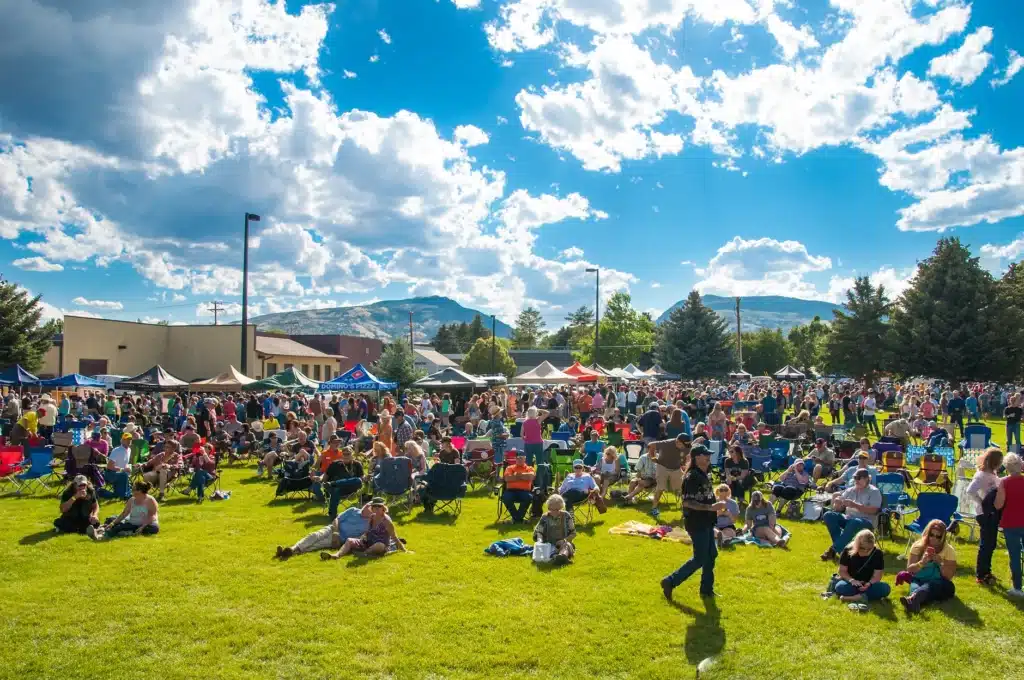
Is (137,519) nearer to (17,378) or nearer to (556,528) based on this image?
(556,528)

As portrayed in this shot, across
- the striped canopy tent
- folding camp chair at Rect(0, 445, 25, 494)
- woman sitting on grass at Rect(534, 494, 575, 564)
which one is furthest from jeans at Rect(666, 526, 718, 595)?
the striped canopy tent

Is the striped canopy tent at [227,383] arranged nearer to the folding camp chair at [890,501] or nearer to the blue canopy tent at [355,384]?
the blue canopy tent at [355,384]

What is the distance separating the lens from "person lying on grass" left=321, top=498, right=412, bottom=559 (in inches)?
338

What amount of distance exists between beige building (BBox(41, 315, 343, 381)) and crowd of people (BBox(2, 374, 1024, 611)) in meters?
21.8

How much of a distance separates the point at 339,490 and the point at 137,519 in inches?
113

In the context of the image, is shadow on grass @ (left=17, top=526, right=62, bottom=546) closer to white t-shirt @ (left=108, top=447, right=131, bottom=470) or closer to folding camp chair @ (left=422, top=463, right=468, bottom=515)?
white t-shirt @ (left=108, top=447, right=131, bottom=470)

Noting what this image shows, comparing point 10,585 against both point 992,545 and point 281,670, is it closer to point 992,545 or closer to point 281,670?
point 281,670

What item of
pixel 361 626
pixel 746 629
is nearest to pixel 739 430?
pixel 746 629

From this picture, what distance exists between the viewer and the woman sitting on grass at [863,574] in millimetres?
6797

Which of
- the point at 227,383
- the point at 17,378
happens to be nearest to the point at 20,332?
the point at 17,378

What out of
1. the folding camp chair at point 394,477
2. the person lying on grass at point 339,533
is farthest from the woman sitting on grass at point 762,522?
the folding camp chair at point 394,477

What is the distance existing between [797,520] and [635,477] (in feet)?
9.23

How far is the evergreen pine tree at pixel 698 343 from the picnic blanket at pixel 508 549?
41.1 metres

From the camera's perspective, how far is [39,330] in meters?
39.1
